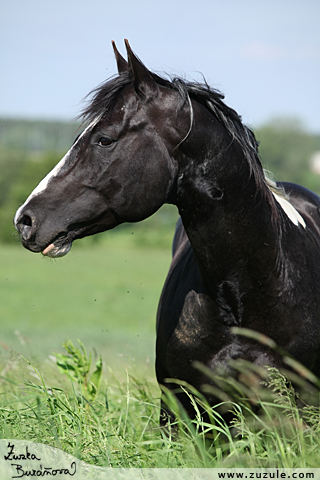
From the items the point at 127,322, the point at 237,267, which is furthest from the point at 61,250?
the point at 127,322

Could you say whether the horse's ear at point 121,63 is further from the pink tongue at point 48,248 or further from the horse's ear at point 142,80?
the pink tongue at point 48,248

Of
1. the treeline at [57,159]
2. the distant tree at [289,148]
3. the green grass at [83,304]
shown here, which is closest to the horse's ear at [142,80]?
the green grass at [83,304]

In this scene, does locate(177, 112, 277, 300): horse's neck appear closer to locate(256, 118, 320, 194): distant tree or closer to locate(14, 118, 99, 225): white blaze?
locate(14, 118, 99, 225): white blaze

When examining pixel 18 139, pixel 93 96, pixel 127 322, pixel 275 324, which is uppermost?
pixel 93 96

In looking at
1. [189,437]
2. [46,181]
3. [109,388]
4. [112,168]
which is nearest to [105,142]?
[112,168]

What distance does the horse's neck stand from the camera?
8.86ft

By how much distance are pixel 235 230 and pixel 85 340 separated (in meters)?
8.80

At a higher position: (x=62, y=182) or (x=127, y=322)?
(x=62, y=182)

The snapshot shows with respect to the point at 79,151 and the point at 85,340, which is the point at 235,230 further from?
the point at 85,340

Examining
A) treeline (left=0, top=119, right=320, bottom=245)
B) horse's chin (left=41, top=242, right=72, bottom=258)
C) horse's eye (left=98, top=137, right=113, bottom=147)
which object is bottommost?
treeline (left=0, top=119, right=320, bottom=245)

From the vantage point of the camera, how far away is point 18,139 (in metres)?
112

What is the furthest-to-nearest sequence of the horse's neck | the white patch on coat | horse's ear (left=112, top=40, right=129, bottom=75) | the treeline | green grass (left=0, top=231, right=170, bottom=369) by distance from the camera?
the treeline, green grass (left=0, top=231, right=170, bottom=369), the white patch on coat, horse's ear (left=112, top=40, right=129, bottom=75), the horse's neck

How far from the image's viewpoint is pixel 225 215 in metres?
2.75

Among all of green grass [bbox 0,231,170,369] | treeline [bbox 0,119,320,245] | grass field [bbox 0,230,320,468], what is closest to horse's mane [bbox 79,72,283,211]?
grass field [bbox 0,230,320,468]
